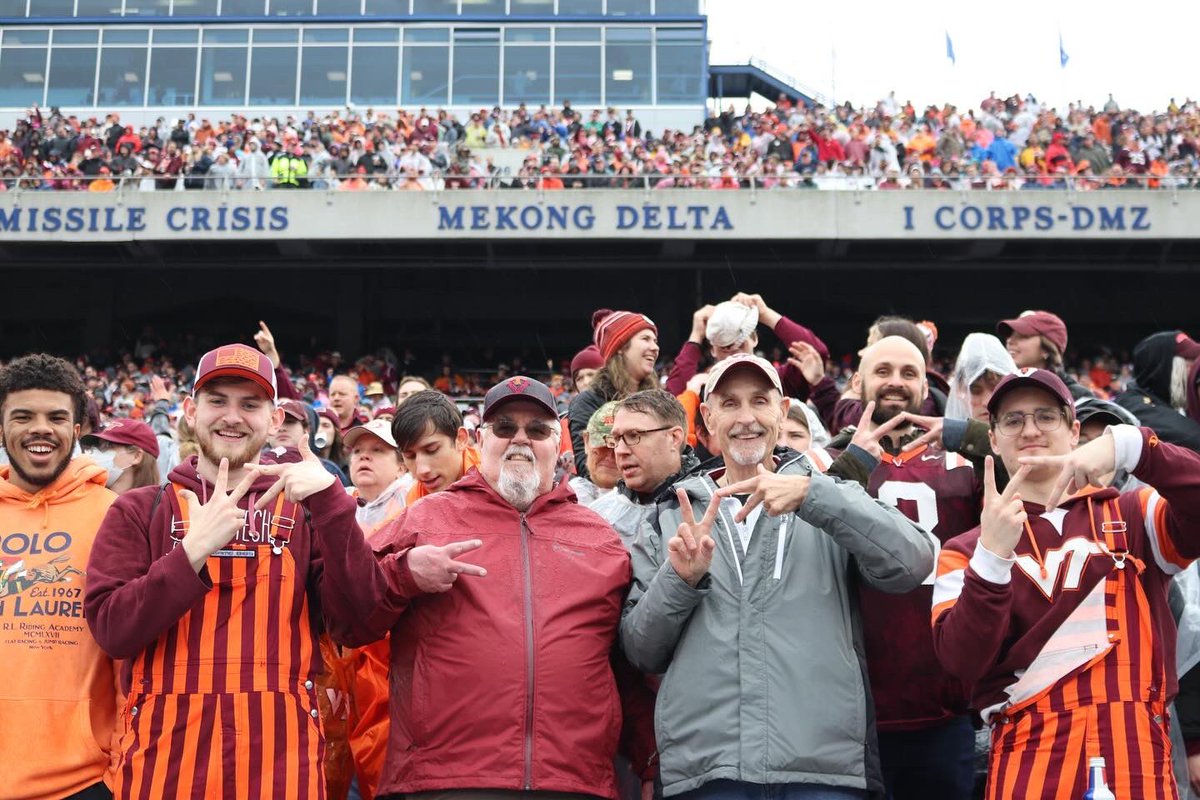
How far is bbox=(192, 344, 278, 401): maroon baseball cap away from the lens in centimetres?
341

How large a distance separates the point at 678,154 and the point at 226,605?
21269mm

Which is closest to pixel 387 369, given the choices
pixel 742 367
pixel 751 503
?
pixel 742 367

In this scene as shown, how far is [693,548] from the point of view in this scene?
318 centimetres

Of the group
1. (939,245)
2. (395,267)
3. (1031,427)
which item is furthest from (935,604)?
(395,267)

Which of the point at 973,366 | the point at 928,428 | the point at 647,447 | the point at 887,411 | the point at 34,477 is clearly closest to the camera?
the point at 34,477

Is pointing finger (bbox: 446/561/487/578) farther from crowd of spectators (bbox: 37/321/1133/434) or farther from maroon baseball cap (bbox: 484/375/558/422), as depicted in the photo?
crowd of spectators (bbox: 37/321/1133/434)

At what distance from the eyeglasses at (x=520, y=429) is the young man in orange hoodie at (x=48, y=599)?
1.24 m

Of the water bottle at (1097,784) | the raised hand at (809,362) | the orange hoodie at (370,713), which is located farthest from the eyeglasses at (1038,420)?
the raised hand at (809,362)

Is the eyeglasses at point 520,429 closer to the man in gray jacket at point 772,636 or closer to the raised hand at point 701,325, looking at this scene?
the man in gray jacket at point 772,636

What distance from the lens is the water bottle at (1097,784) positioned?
2.97m

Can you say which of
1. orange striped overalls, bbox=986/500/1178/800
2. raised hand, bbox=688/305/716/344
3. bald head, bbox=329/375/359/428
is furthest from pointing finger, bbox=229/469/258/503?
bald head, bbox=329/375/359/428

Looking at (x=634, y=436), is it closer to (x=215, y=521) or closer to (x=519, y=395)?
(x=519, y=395)

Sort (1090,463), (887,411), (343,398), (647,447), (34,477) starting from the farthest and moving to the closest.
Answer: (343,398)
(887,411)
(647,447)
(34,477)
(1090,463)

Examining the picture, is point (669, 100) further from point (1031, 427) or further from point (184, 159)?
point (1031, 427)
